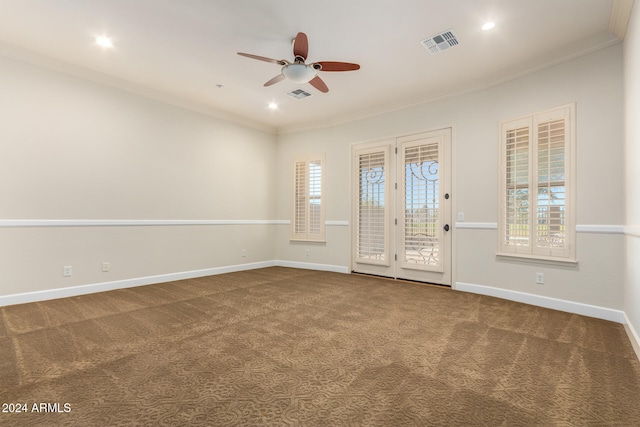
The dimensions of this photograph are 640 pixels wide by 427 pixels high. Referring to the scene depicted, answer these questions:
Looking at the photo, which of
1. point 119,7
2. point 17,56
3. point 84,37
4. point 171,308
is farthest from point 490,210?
point 17,56

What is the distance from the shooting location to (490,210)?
13.6ft

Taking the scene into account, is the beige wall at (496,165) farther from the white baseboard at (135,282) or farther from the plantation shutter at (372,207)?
the white baseboard at (135,282)

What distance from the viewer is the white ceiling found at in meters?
2.84

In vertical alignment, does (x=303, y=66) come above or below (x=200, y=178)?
above

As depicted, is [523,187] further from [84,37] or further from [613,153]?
[84,37]

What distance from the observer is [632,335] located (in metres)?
2.60

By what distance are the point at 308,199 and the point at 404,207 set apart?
6.83 ft

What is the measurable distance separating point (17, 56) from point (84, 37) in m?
1.02

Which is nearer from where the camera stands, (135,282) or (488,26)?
(488,26)

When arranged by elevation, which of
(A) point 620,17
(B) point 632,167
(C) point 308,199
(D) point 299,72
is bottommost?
(C) point 308,199

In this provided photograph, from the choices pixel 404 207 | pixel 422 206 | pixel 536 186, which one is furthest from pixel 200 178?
pixel 536 186

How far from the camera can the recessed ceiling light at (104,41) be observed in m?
3.35

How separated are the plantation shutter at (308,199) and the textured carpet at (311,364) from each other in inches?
104

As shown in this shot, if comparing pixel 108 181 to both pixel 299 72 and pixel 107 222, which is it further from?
pixel 299 72
